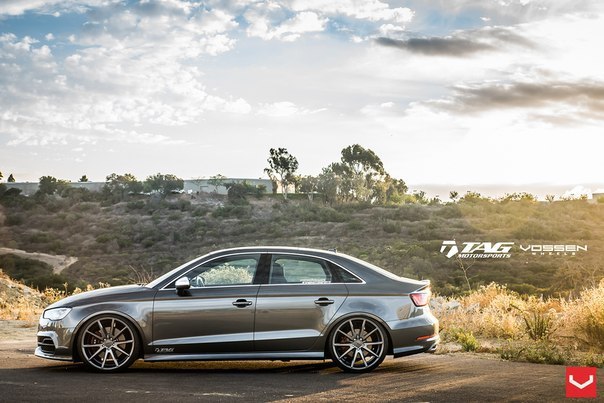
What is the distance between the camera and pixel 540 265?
54.5 m

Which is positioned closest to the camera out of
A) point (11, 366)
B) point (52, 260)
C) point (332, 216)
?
point (11, 366)

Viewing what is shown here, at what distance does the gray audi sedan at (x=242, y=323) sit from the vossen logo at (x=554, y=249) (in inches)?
2100

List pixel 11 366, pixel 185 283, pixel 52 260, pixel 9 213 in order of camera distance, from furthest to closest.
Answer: pixel 9 213
pixel 52 260
pixel 11 366
pixel 185 283

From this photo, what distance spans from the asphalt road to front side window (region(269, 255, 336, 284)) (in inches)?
47.8

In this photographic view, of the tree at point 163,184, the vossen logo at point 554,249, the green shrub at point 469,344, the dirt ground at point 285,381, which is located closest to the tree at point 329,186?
the tree at point 163,184

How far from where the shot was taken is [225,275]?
10.7 m

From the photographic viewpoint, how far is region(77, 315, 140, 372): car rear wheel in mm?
10359

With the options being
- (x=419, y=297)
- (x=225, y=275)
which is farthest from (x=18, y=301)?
(x=419, y=297)

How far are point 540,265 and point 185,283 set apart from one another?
1882 inches

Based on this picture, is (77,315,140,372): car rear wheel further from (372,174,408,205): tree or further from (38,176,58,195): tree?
(38,176,58,195): tree

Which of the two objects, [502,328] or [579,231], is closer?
[502,328]

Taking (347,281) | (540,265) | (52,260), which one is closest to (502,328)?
(347,281)

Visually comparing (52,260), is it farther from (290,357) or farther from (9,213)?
(290,357)

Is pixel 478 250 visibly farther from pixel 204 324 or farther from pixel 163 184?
Result: pixel 204 324
